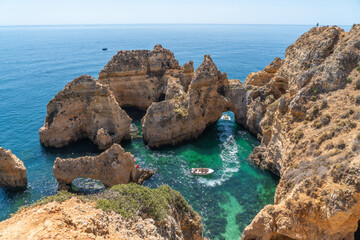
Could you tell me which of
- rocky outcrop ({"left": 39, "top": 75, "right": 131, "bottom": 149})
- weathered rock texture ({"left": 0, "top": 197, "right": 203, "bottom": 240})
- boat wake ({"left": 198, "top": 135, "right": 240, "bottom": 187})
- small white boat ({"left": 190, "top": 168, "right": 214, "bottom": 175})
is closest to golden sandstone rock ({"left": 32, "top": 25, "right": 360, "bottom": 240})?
rocky outcrop ({"left": 39, "top": 75, "right": 131, "bottom": 149})

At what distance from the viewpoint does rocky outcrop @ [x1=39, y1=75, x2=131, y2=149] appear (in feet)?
135

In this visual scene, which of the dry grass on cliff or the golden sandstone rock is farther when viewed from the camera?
the golden sandstone rock

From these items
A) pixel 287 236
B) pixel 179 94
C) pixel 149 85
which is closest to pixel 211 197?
pixel 287 236

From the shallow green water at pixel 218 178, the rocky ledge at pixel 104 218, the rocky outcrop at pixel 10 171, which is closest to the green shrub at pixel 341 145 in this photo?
the shallow green water at pixel 218 178

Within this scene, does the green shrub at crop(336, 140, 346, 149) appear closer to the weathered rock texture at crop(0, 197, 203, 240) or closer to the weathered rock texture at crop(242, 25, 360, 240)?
the weathered rock texture at crop(242, 25, 360, 240)

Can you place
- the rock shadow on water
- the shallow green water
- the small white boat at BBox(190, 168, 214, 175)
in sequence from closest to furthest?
the shallow green water, the small white boat at BBox(190, 168, 214, 175), the rock shadow on water

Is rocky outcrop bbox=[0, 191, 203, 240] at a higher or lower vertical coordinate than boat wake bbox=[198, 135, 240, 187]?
higher

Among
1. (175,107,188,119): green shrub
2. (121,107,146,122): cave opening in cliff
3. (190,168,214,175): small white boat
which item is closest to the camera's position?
(190,168,214,175): small white boat

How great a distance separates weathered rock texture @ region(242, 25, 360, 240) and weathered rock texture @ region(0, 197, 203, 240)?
1019 centimetres

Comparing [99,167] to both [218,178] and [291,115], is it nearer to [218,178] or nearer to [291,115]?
[218,178]

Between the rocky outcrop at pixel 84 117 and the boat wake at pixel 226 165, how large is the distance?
18.5 m

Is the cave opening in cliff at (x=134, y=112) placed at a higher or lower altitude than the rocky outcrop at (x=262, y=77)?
lower

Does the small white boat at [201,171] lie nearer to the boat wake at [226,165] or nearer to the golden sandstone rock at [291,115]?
the boat wake at [226,165]

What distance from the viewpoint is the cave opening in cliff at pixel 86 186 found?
103 ft
